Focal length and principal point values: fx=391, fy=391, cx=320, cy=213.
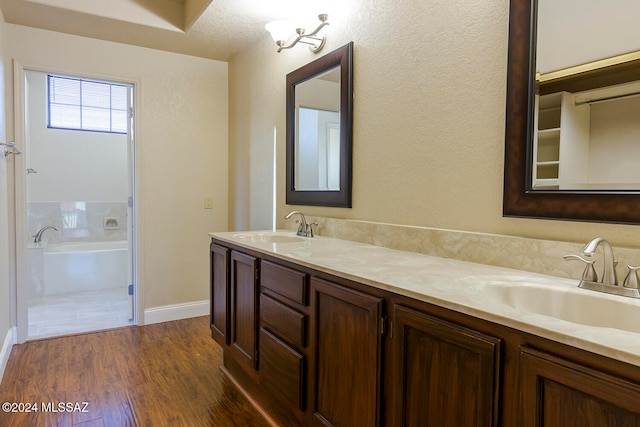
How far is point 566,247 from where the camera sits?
120 cm

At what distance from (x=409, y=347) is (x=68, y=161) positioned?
5.16m

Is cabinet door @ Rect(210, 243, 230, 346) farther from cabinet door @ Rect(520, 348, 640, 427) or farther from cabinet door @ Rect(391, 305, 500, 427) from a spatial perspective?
cabinet door @ Rect(520, 348, 640, 427)

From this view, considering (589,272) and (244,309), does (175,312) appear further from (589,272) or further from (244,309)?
(589,272)

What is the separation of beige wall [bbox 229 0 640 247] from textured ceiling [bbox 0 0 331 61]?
471 mm

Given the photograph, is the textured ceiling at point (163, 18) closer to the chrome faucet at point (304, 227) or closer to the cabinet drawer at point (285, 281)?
the chrome faucet at point (304, 227)

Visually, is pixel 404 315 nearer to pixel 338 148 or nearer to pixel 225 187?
pixel 338 148

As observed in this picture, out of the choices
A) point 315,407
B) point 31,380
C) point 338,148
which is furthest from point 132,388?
point 338,148

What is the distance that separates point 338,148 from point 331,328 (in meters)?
1.15

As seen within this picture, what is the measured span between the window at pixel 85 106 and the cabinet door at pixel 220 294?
11.6ft

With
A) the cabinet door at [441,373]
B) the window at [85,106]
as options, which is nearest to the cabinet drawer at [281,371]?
the cabinet door at [441,373]

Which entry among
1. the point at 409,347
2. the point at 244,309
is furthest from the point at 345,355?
the point at 244,309

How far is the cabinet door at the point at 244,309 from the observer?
1.92m

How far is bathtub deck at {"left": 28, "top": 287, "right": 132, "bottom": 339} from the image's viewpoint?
Answer: 3.20 m

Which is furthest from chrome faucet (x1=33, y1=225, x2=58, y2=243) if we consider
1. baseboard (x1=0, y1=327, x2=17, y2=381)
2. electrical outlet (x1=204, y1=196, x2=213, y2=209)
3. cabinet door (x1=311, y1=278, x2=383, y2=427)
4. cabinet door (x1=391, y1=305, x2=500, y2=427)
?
cabinet door (x1=391, y1=305, x2=500, y2=427)
